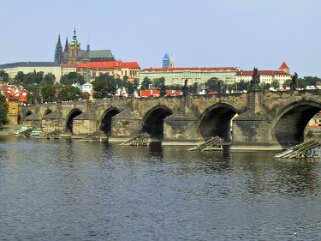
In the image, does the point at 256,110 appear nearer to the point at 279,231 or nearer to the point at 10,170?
the point at 10,170

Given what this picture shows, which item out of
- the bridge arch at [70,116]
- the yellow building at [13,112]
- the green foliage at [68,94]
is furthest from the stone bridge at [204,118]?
the green foliage at [68,94]

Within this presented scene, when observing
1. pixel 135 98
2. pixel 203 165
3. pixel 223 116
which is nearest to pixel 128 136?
pixel 135 98

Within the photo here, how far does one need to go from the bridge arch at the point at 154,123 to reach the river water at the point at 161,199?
93.5ft

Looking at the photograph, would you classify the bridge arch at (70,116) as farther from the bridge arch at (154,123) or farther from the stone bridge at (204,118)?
the bridge arch at (154,123)

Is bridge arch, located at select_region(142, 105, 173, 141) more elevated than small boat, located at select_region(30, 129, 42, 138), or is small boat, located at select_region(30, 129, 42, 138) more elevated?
bridge arch, located at select_region(142, 105, 173, 141)

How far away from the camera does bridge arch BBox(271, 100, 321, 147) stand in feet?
222

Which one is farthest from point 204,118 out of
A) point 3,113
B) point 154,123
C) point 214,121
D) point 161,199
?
point 3,113

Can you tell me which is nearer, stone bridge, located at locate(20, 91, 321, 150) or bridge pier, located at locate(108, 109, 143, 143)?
stone bridge, located at locate(20, 91, 321, 150)

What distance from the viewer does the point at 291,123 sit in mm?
69750

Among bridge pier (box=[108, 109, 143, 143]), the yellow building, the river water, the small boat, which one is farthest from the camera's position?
the yellow building

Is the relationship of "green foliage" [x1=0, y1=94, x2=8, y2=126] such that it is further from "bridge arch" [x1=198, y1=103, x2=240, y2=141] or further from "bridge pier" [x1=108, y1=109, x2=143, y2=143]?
"bridge arch" [x1=198, y1=103, x2=240, y2=141]

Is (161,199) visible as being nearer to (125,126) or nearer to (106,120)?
(125,126)

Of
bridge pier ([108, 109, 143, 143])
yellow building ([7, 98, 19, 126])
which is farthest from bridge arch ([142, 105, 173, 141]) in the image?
yellow building ([7, 98, 19, 126])

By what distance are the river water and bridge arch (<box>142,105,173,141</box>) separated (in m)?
28.5
